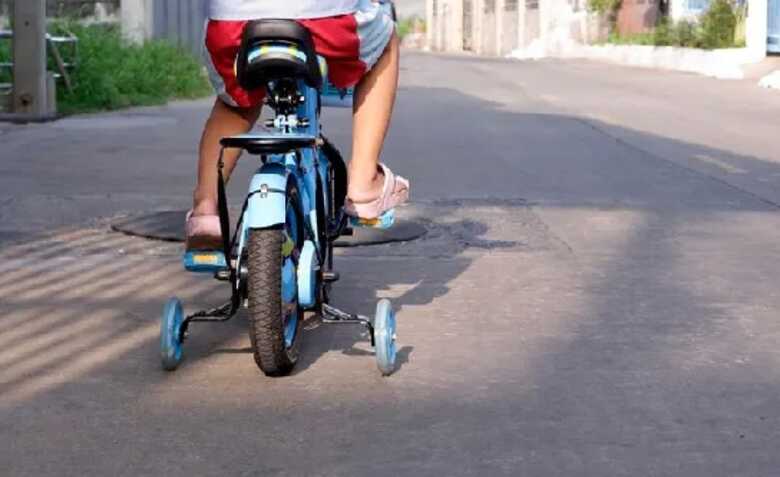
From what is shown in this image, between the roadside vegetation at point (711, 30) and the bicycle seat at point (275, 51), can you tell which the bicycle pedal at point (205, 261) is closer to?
the bicycle seat at point (275, 51)

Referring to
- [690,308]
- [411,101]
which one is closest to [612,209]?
[690,308]

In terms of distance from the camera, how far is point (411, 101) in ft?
66.2

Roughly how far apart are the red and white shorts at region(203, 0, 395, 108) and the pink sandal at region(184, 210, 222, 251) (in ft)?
1.26

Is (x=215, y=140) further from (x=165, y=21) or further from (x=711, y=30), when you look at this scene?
(x=711, y=30)

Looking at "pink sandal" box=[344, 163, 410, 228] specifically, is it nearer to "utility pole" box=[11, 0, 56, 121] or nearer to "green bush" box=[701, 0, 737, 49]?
"utility pole" box=[11, 0, 56, 121]

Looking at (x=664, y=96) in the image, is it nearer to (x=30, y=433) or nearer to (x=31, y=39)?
(x=31, y=39)

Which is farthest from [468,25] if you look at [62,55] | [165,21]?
[62,55]

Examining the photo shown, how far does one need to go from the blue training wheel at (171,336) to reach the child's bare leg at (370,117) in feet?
2.43

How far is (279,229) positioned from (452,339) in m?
1.04

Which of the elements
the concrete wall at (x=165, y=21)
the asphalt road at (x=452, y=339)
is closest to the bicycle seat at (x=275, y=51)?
the asphalt road at (x=452, y=339)

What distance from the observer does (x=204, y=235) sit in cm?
539

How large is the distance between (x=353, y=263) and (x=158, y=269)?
82 cm

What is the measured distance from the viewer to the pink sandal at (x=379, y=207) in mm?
5484

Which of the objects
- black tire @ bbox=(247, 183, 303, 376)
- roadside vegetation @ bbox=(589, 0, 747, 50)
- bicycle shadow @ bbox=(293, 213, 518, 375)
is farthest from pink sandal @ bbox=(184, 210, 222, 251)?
roadside vegetation @ bbox=(589, 0, 747, 50)
